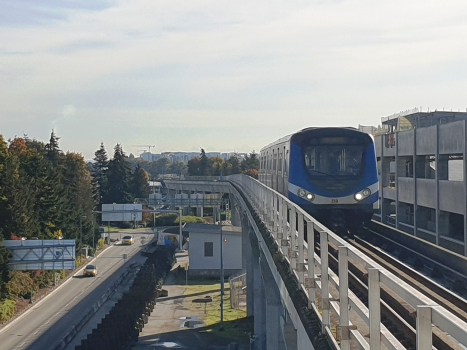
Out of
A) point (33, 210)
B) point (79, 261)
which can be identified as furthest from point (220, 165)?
point (33, 210)

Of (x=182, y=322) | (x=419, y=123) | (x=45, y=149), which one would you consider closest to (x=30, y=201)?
(x=182, y=322)

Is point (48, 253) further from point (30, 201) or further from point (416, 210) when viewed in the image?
point (416, 210)

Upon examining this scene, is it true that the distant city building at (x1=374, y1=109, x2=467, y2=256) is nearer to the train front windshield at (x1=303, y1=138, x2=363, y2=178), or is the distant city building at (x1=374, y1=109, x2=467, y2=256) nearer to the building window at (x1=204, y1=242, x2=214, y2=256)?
the train front windshield at (x1=303, y1=138, x2=363, y2=178)

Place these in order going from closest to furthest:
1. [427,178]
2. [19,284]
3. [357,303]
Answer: [357,303] < [427,178] < [19,284]

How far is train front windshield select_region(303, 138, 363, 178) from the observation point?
1711 centimetres

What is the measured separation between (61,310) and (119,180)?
61.0 m

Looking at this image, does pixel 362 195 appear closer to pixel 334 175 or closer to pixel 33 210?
pixel 334 175

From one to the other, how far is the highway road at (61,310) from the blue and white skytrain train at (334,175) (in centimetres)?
2022

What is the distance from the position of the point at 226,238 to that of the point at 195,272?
14.0 feet

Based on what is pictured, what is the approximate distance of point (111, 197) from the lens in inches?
4028

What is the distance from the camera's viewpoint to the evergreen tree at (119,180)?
335ft

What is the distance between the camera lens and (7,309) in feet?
134

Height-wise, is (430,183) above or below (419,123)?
below

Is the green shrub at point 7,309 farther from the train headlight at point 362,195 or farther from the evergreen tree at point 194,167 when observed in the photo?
the evergreen tree at point 194,167
